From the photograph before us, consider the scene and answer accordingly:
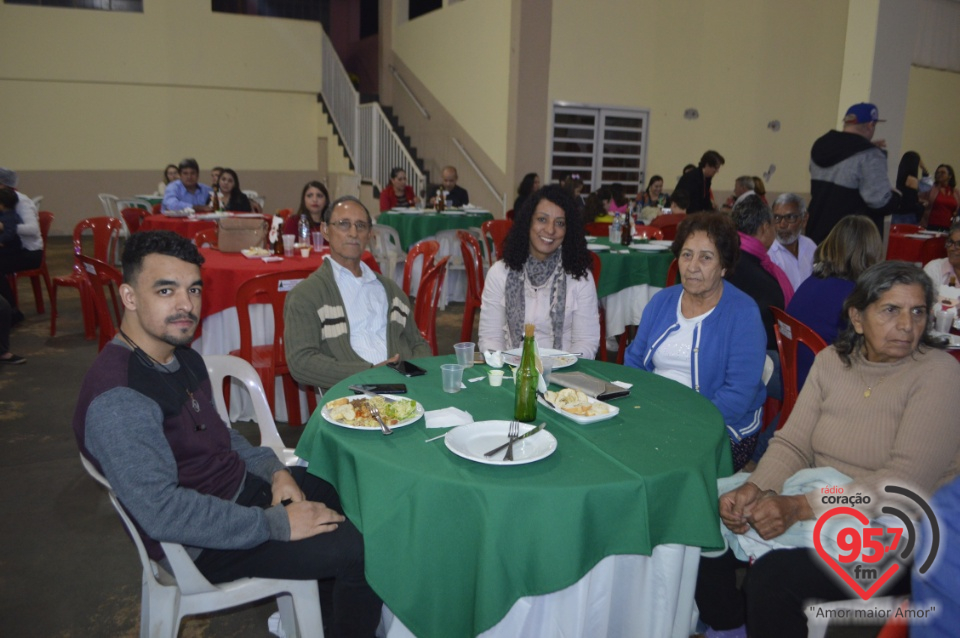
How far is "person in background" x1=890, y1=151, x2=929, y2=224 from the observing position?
310 inches

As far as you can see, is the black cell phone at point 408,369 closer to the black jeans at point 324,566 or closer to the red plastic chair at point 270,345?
the black jeans at point 324,566

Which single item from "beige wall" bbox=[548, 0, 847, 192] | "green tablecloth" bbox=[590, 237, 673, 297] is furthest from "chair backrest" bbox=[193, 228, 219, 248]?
"beige wall" bbox=[548, 0, 847, 192]

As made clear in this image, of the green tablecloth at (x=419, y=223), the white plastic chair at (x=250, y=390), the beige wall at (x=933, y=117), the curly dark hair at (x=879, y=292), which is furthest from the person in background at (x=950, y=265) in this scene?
the beige wall at (x=933, y=117)

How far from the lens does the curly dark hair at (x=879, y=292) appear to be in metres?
1.88

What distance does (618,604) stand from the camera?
1.74 metres

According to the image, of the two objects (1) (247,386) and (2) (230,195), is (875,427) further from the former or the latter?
(2) (230,195)

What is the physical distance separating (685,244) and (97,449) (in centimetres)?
201

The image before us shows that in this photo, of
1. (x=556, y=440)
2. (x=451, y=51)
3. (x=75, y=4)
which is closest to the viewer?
(x=556, y=440)

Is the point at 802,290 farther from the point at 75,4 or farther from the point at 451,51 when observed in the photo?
the point at 75,4

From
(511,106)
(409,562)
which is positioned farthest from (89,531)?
(511,106)

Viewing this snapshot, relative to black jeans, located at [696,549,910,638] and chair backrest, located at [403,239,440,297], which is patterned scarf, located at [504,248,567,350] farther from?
black jeans, located at [696,549,910,638]

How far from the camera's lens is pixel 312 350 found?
2598 millimetres

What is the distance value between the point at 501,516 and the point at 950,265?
3.20 meters

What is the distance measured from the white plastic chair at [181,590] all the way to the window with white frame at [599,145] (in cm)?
880
